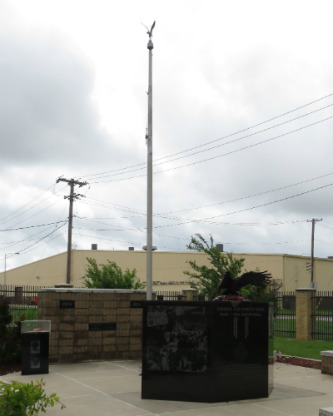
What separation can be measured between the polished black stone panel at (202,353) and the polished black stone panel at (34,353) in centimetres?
364

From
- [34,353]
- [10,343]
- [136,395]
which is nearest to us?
[136,395]

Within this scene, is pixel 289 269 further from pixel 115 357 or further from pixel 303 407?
pixel 303 407

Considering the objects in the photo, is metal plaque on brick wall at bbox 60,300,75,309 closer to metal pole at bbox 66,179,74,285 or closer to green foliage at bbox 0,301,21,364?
green foliage at bbox 0,301,21,364

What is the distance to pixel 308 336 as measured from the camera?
23594 millimetres

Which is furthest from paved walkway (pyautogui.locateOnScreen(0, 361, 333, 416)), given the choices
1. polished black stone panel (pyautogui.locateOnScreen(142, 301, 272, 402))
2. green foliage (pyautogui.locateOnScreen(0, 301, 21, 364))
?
green foliage (pyautogui.locateOnScreen(0, 301, 21, 364))

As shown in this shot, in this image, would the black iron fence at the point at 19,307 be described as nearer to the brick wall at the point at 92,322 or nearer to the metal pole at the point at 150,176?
the brick wall at the point at 92,322

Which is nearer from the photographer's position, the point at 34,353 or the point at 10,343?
the point at 34,353

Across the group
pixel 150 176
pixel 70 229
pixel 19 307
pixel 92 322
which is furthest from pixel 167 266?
pixel 92 322

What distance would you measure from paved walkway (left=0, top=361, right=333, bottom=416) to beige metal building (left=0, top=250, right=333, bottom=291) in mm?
43021

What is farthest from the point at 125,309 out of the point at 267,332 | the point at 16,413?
the point at 16,413

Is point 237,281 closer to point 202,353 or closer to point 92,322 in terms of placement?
point 202,353

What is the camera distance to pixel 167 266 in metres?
60.8

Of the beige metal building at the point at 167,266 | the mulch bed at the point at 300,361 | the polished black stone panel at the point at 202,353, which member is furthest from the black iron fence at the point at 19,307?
the beige metal building at the point at 167,266

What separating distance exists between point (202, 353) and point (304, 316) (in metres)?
14.8
